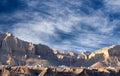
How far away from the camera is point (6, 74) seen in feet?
655

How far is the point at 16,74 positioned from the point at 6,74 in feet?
18.3

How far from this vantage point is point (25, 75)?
200 m

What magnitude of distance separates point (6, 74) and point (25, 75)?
1044 cm

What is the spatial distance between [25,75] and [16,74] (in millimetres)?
4942

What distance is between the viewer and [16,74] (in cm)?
19912
